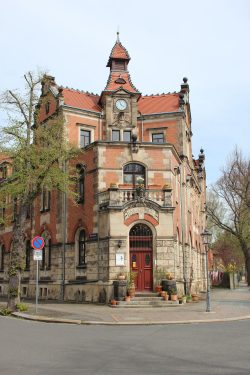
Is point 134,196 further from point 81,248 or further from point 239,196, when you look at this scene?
point 239,196

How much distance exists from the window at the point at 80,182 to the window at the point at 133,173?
2952mm

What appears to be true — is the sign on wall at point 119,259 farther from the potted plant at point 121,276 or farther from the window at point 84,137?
the window at point 84,137

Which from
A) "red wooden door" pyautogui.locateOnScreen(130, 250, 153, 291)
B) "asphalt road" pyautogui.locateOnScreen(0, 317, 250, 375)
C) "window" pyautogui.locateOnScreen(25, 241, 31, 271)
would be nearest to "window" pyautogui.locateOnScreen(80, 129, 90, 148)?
"window" pyautogui.locateOnScreen(25, 241, 31, 271)

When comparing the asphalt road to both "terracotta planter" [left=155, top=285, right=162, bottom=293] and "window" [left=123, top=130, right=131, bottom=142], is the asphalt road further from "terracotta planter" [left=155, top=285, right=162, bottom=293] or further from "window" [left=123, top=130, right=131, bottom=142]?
"window" [left=123, top=130, right=131, bottom=142]

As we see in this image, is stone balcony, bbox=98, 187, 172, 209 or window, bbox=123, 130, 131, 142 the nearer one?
stone balcony, bbox=98, 187, 172, 209

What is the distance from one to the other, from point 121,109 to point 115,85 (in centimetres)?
203

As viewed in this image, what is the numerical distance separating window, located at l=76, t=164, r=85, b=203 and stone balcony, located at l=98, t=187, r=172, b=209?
8.48 ft

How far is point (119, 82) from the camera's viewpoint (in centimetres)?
3291

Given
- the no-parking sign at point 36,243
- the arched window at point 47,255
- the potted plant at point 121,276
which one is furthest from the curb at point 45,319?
the arched window at point 47,255

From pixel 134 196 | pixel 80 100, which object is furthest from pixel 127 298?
pixel 80 100

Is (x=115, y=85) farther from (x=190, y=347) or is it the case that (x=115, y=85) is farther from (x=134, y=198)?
(x=190, y=347)

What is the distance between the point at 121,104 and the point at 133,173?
7.77 meters

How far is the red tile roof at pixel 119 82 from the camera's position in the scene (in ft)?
107

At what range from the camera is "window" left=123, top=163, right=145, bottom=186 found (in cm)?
2627
